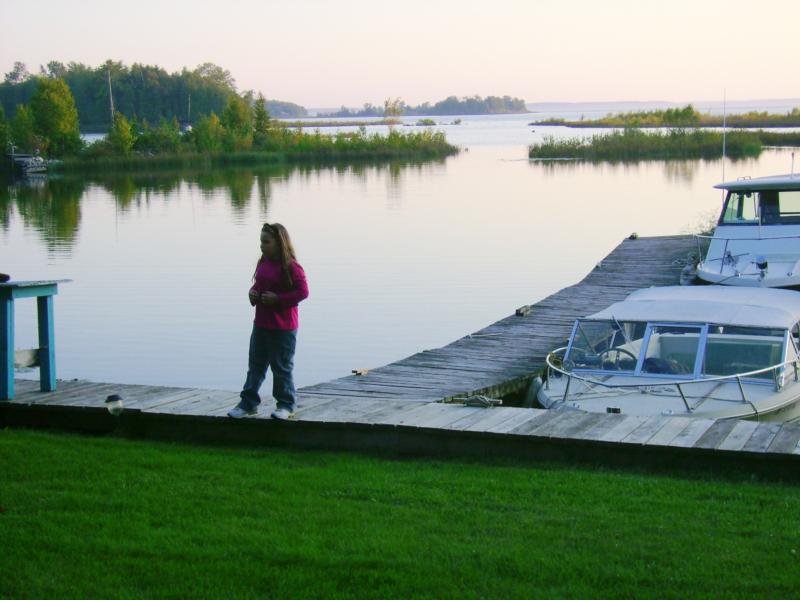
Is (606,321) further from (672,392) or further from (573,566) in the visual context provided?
(573,566)

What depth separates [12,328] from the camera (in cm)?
1001

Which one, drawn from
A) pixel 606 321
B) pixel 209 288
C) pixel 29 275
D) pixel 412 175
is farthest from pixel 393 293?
pixel 412 175

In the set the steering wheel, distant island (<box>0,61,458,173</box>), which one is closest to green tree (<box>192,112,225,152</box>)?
distant island (<box>0,61,458,173</box>)

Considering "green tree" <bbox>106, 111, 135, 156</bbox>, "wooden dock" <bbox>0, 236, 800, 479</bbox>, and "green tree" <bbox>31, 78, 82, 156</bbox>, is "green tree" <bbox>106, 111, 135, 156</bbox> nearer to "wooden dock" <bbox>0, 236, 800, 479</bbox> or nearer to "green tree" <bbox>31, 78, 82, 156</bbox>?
"green tree" <bbox>31, 78, 82, 156</bbox>

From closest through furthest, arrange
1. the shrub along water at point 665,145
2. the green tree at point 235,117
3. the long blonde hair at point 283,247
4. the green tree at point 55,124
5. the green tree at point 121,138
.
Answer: the long blonde hair at point 283,247 < the shrub along water at point 665,145 < the green tree at point 121,138 < the green tree at point 55,124 < the green tree at point 235,117

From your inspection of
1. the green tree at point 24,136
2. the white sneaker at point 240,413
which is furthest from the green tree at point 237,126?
the white sneaker at point 240,413

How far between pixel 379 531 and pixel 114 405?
418 centimetres

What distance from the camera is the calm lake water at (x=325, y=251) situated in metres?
19.2

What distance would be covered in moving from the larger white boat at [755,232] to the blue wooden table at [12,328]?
1306 cm

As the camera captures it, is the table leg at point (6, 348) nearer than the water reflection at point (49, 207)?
Yes

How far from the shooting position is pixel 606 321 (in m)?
12.5

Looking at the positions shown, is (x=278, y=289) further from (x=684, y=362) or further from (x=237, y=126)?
(x=237, y=126)

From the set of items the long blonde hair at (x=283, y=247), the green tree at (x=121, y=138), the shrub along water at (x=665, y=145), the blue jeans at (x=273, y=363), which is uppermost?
the green tree at (x=121, y=138)

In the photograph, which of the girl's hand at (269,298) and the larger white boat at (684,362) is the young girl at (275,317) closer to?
the girl's hand at (269,298)
